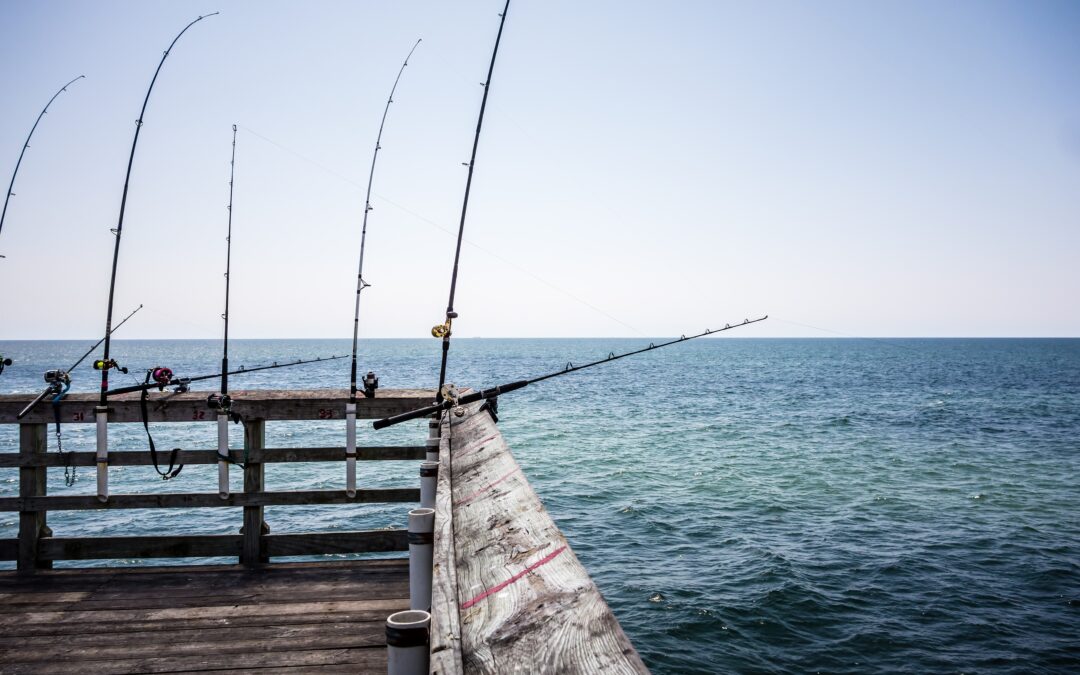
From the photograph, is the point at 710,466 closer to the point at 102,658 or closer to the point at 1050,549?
the point at 1050,549

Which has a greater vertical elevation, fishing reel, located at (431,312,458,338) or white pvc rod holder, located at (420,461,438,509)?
fishing reel, located at (431,312,458,338)

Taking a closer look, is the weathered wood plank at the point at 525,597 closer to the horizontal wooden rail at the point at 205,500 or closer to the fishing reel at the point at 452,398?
the fishing reel at the point at 452,398

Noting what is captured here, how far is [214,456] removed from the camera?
597 centimetres

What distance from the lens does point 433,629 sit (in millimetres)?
1622

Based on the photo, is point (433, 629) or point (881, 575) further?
point (881, 575)

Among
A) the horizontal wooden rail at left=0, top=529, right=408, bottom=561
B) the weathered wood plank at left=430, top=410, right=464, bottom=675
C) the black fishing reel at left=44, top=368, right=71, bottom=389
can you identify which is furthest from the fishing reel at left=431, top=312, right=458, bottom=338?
the weathered wood plank at left=430, top=410, right=464, bottom=675

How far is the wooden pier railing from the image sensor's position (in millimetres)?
5676

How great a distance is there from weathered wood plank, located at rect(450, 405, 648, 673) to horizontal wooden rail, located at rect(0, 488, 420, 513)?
3296mm

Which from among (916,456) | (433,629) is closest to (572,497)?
(916,456)

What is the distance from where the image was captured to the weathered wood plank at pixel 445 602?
1.44m

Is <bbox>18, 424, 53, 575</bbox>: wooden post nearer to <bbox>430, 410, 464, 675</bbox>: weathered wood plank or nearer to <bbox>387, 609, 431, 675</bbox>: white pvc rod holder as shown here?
<bbox>430, 410, 464, 675</bbox>: weathered wood plank

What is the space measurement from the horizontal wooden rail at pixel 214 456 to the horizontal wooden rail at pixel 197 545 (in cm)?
62

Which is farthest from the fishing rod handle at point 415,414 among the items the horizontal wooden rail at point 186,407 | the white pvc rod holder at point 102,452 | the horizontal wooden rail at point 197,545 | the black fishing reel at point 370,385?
the white pvc rod holder at point 102,452

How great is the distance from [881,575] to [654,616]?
4329 millimetres
